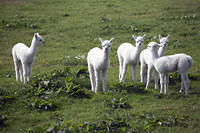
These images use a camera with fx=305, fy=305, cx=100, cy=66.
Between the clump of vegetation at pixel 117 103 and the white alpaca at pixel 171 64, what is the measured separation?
6.89 feet

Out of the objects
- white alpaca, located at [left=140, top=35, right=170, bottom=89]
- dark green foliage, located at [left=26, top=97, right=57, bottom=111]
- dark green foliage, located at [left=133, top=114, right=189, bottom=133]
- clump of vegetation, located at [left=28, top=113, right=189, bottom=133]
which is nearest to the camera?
clump of vegetation, located at [left=28, top=113, right=189, bottom=133]

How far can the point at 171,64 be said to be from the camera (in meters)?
12.4

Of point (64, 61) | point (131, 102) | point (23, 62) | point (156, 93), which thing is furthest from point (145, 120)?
point (64, 61)

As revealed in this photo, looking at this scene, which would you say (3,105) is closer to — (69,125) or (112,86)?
(69,125)

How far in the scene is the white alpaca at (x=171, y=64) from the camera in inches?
480

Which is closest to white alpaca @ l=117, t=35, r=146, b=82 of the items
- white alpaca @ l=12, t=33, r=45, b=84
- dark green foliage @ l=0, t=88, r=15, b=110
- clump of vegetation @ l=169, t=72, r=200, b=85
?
clump of vegetation @ l=169, t=72, r=200, b=85

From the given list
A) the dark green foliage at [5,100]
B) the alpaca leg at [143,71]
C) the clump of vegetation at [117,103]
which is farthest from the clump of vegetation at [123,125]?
the alpaca leg at [143,71]

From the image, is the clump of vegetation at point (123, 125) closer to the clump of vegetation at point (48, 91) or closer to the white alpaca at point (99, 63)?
the clump of vegetation at point (48, 91)

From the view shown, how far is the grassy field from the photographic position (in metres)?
10.3

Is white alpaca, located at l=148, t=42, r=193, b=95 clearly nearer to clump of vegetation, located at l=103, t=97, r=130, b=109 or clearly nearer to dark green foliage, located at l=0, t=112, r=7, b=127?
clump of vegetation, located at l=103, t=97, r=130, b=109

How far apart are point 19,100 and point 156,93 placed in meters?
5.59

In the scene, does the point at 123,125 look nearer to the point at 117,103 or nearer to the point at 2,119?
the point at 117,103

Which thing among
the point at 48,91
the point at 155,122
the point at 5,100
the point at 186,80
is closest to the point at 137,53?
the point at 186,80

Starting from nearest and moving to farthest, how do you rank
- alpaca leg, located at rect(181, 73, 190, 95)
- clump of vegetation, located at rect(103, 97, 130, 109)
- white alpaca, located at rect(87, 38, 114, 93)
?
1. clump of vegetation, located at rect(103, 97, 130, 109)
2. alpaca leg, located at rect(181, 73, 190, 95)
3. white alpaca, located at rect(87, 38, 114, 93)
